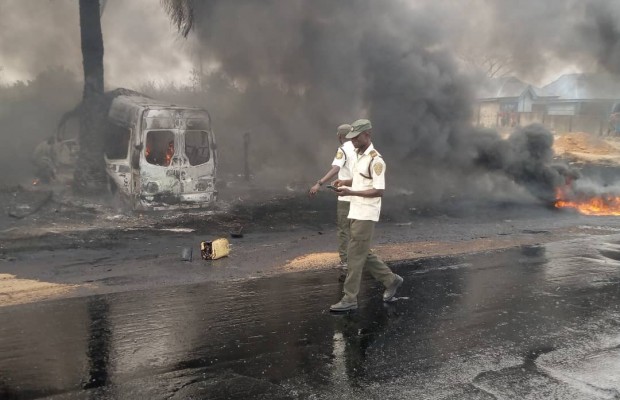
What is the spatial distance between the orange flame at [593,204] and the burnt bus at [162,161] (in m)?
8.38

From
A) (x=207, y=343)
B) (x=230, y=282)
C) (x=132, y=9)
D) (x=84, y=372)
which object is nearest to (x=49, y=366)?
(x=84, y=372)

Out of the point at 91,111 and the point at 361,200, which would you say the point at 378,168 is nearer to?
the point at 361,200

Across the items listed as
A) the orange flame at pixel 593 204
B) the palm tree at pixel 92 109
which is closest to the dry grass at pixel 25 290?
the palm tree at pixel 92 109

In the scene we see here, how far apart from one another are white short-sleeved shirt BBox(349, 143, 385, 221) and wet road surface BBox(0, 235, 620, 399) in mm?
920

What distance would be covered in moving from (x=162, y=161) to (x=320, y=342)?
765 centimetres

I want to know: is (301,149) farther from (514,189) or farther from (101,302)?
(101,302)

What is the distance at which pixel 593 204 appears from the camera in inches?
506

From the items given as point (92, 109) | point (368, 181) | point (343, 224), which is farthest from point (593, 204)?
point (92, 109)

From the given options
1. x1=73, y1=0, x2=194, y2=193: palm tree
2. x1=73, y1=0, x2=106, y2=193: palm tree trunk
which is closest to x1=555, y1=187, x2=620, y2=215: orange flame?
x1=73, y1=0, x2=194, y2=193: palm tree

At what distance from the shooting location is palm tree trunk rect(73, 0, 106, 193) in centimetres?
1224

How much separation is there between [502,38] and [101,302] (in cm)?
1578

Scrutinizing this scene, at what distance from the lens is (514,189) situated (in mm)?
14516

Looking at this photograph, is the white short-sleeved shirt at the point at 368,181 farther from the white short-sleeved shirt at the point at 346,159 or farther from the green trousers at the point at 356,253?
the white short-sleeved shirt at the point at 346,159

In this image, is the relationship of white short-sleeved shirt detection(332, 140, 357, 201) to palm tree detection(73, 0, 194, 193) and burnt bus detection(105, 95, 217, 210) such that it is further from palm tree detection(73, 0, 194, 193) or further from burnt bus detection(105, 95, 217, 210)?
palm tree detection(73, 0, 194, 193)
